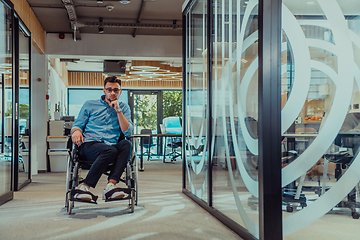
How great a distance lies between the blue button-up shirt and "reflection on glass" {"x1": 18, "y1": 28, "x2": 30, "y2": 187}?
Answer: 1.51 m

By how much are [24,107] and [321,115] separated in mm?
4417

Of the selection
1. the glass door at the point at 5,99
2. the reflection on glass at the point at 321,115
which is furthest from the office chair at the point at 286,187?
the glass door at the point at 5,99

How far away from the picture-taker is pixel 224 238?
8.46 feet

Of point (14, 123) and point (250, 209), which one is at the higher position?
point (14, 123)

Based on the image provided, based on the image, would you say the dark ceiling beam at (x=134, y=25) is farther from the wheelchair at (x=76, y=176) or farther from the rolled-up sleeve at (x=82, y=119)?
the wheelchair at (x=76, y=176)

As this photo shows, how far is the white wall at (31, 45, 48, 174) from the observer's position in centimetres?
721

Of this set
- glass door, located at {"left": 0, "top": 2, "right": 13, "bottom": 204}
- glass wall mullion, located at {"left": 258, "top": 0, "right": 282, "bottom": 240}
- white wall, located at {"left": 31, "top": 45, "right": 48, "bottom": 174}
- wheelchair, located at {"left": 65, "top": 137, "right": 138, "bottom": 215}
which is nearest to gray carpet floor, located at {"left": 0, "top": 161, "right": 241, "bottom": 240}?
wheelchair, located at {"left": 65, "top": 137, "right": 138, "bottom": 215}

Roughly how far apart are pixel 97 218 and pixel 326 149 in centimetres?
205

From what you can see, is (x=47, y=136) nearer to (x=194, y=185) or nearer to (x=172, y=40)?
(x=172, y=40)

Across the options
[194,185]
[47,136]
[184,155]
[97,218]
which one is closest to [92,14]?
[47,136]

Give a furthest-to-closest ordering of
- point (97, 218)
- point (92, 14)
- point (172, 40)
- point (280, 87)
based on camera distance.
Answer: point (172, 40) → point (92, 14) → point (97, 218) → point (280, 87)

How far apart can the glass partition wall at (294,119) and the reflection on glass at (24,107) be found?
10.6 ft

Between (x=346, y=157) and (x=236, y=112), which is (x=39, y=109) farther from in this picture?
(x=346, y=157)

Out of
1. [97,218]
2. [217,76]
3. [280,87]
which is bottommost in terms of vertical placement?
[97,218]
